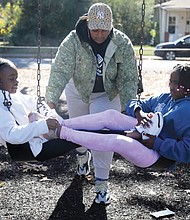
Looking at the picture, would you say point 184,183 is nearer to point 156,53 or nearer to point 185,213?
point 185,213

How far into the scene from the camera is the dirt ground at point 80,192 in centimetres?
411

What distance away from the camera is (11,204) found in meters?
4.28

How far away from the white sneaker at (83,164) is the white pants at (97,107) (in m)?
0.66

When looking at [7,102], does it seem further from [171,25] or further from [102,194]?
[171,25]

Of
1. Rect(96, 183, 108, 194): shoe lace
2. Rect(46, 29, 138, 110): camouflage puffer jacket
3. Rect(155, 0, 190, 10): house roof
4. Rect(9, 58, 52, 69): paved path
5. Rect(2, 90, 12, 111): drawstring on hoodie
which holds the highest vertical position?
Rect(155, 0, 190, 10): house roof

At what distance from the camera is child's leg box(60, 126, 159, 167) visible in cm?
311

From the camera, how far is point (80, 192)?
4.55 m

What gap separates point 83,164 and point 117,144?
1841mm

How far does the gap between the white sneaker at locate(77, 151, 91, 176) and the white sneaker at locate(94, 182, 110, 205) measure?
2.02 ft

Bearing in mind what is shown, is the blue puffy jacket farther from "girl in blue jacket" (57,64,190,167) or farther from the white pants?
the white pants

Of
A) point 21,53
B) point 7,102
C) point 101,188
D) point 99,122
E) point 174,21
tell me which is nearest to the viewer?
point 7,102

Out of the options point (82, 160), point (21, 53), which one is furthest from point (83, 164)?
point (21, 53)

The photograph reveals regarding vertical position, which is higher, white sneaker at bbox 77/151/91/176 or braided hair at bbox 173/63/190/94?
braided hair at bbox 173/63/190/94

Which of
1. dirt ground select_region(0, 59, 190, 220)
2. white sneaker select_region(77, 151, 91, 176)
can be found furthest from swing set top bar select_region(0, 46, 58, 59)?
white sneaker select_region(77, 151, 91, 176)
